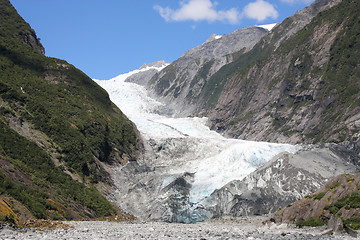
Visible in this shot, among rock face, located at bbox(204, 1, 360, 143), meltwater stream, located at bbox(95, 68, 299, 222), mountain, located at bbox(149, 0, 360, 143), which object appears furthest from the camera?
mountain, located at bbox(149, 0, 360, 143)

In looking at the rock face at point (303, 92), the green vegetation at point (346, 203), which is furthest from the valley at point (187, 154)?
the rock face at point (303, 92)

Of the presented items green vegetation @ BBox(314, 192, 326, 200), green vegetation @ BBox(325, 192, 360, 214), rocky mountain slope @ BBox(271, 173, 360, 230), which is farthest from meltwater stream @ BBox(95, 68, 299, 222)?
green vegetation @ BBox(325, 192, 360, 214)

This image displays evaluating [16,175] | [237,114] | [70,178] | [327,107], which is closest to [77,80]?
[70,178]

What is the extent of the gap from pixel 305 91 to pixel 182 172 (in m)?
58.0

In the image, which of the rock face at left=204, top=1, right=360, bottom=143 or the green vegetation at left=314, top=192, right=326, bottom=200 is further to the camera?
the rock face at left=204, top=1, right=360, bottom=143

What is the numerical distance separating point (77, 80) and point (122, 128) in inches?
552

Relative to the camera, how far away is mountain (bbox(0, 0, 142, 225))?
36906 millimetres

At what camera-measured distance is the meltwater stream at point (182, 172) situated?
58791mm

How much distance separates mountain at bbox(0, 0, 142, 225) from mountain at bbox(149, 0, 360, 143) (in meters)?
45.0

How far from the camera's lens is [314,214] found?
87.2 ft

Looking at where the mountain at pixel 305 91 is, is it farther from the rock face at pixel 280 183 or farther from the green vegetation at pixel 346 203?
the green vegetation at pixel 346 203

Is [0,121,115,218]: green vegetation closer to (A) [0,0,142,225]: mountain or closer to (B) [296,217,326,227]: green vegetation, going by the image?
(A) [0,0,142,225]: mountain

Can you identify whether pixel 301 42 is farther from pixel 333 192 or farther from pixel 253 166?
pixel 333 192

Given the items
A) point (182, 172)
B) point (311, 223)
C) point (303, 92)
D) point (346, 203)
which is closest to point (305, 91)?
point (303, 92)
